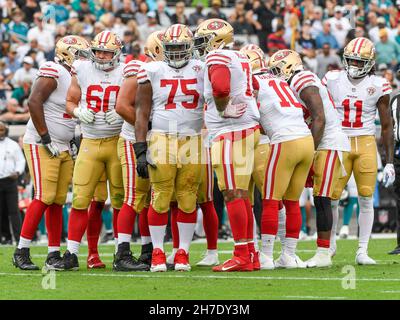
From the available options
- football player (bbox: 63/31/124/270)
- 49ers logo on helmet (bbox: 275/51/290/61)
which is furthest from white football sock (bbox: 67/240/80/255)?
49ers logo on helmet (bbox: 275/51/290/61)

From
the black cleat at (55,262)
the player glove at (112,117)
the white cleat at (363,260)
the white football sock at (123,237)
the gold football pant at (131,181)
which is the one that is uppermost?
the player glove at (112,117)

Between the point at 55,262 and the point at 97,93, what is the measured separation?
4.97 ft

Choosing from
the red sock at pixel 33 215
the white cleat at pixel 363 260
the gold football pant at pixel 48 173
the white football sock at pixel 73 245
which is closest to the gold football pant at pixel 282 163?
the white cleat at pixel 363 260

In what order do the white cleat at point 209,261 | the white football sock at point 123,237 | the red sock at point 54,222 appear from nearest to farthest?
the white football sock at point 123,237, the red sock at point 54,222, the white cleat at point 209,261

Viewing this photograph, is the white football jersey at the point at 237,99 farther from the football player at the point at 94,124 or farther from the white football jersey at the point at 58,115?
the white football jersey at the point at 58,115

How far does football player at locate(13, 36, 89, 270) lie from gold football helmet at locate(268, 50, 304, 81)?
1844 mm

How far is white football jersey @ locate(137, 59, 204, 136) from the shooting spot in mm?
9500

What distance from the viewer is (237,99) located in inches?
374

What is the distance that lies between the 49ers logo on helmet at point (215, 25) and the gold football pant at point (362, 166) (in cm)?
169

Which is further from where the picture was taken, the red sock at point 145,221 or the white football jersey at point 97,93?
the red sock at point 145,221

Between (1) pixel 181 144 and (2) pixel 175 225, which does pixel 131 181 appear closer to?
(1) pixel 181 144

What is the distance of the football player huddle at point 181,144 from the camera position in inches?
373

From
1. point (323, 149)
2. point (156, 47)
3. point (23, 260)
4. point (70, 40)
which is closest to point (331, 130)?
point (323, 149)

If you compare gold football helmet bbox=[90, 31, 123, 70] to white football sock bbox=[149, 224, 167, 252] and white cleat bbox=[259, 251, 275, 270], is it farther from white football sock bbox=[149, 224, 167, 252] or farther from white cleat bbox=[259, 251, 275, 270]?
white cleat bbox=[259, 251, 275, 270]
